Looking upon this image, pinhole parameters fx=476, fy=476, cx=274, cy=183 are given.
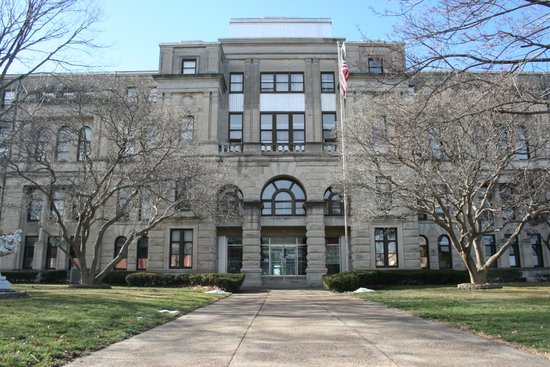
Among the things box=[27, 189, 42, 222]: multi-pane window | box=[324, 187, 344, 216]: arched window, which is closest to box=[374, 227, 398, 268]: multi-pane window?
box=[324, 187, 344, 216]: arched window

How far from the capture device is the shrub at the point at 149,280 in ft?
95.0

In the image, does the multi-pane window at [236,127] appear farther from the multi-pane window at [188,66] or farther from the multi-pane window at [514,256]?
the multi-pane window at [514,256]

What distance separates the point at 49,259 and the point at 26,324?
30477mm

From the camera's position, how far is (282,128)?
38625mm

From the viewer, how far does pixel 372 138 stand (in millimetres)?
24609

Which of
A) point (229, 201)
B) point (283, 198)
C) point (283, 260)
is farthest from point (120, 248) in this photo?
point (283, 198)

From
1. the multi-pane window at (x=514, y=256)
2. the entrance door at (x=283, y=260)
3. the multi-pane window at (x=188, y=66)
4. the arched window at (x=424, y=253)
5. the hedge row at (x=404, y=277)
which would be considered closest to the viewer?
the hedge row at (x=404, y=277)

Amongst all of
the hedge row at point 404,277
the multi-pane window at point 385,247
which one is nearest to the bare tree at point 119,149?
the hedge row at point 404,277

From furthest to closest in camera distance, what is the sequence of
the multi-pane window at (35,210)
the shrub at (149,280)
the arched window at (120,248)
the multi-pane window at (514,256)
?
Answer: the multi-pane window at (514,256), the multi-pane window at (35,210), the arched window at (120,248), the shrub at (149,280)

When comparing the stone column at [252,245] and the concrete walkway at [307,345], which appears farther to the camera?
the stone column at [252,245]

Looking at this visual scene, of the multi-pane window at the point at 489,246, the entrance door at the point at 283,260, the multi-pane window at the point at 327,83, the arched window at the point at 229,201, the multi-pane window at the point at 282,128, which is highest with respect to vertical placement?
the multi-pane window at the point at 327,83

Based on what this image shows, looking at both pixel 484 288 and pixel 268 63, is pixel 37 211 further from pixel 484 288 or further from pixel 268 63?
pixel 484 288

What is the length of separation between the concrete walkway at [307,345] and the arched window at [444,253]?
26631 mm

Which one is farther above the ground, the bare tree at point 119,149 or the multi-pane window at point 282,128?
the multi-pane window at point 282,128
